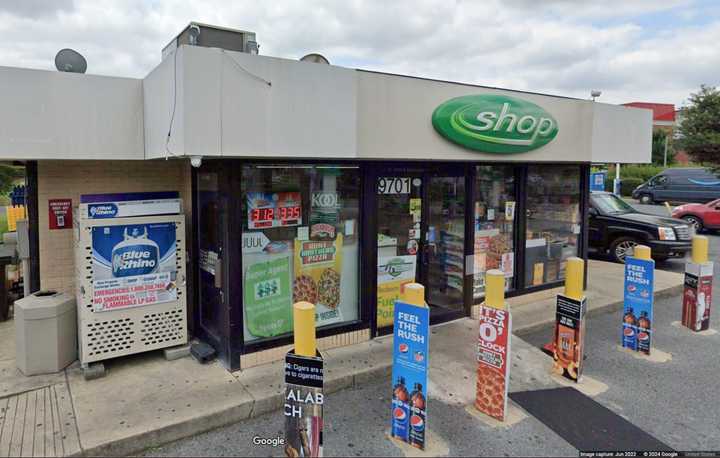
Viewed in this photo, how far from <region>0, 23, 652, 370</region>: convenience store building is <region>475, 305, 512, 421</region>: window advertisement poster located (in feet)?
5.90

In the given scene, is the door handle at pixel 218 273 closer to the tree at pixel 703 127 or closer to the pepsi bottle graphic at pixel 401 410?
the pepsi bottle graphic at pixel 401 410

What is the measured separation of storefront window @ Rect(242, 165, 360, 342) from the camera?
504 cm

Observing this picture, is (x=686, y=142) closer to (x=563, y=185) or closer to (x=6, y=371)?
(x=563, y=185)

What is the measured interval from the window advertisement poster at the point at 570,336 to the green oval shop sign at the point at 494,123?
2102 millimetres

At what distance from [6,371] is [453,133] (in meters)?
5.45

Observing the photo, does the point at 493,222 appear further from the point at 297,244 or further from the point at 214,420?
the point at 214,420

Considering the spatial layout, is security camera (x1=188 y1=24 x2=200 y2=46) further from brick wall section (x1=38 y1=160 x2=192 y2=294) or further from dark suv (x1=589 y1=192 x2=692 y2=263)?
dark suv (x1=589 y1=192 x2=692 y2=263)

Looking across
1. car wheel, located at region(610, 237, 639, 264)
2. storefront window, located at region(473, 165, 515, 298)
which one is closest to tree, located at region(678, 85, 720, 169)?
car wheel, located at region(610, 237, 639, 264)

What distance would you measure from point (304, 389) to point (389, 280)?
2.88 metres

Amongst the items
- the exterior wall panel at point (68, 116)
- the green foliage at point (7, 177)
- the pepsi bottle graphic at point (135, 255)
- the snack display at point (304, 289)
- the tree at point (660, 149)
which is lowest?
the snack display at point (304, 289)

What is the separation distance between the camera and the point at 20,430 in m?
3.84

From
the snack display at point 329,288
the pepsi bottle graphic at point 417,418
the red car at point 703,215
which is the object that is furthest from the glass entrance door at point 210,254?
the red car at point 703,215

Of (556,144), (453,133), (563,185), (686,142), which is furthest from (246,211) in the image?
(686,142)

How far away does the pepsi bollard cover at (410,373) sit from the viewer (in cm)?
373
